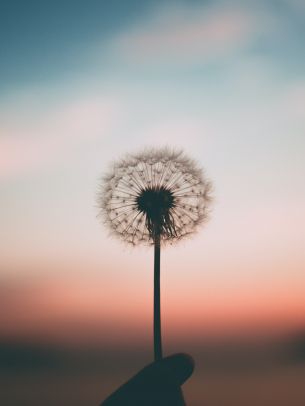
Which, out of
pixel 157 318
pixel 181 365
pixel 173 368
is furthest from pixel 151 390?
pixel 157 318

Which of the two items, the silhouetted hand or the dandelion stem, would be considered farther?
the dandelion stem

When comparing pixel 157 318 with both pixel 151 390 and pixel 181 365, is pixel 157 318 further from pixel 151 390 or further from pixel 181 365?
pixel 151 390

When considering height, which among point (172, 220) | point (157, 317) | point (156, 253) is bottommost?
point (157, 317)

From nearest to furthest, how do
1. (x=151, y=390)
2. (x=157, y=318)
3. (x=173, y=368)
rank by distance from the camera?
(x=151, y=390) < (x=157, y=318) < (x=173, y=368)

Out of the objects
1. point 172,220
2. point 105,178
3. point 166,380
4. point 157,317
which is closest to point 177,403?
point 166,380

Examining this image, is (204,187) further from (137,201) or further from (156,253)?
(156,253)

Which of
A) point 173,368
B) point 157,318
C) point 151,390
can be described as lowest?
point 151,390

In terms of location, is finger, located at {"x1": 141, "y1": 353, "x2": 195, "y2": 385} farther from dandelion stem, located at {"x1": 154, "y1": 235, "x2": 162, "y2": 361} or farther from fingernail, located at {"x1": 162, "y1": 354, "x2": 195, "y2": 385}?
dandelion stem, located at {"x1": 154, "y1": 235, "x2": 162, "y2": 361}

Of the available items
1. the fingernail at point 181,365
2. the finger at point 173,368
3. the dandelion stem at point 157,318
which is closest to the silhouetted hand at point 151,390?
the finger at point 173,368

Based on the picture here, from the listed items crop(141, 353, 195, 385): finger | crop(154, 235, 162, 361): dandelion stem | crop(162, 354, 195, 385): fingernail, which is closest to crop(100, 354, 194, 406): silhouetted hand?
crop(141, 353, 195, 385): finger
